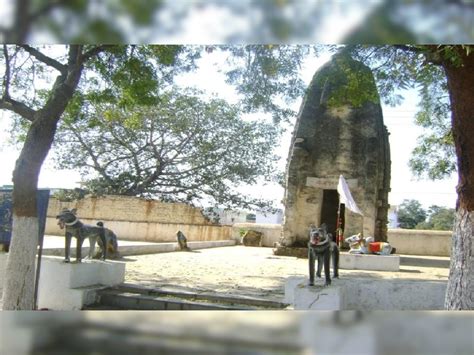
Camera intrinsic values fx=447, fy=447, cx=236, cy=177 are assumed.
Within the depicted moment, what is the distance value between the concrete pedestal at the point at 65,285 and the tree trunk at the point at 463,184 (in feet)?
13.7

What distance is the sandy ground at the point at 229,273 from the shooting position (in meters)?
6.64

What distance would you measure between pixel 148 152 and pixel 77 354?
13201 millimetres

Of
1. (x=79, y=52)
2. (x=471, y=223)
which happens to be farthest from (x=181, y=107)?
(x=471, y=223)

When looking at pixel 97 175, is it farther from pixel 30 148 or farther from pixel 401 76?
pixel 401 76

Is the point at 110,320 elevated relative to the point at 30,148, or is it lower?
lower

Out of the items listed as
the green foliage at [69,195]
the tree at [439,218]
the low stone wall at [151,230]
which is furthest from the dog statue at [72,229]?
the tree at [439,218]

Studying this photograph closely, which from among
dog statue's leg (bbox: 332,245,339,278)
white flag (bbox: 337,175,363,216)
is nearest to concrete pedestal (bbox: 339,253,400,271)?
white flag (bbox: 337,175,363,216)

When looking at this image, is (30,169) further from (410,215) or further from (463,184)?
(410,215)

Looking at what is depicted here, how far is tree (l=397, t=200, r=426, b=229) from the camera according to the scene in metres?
14.8

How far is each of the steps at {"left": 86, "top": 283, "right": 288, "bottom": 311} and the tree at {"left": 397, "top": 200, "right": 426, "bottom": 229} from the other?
10.3m

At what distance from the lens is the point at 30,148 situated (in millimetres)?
4859

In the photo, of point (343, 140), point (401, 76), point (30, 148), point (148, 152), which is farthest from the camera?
point (148, 152)

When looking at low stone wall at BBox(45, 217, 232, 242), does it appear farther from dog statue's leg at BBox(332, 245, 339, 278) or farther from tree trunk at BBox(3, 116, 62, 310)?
dog statue's leg at BBox(332, 245, 339, 278)

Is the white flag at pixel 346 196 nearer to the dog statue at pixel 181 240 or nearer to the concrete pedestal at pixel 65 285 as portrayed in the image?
the dog statue at pixel 181 240
